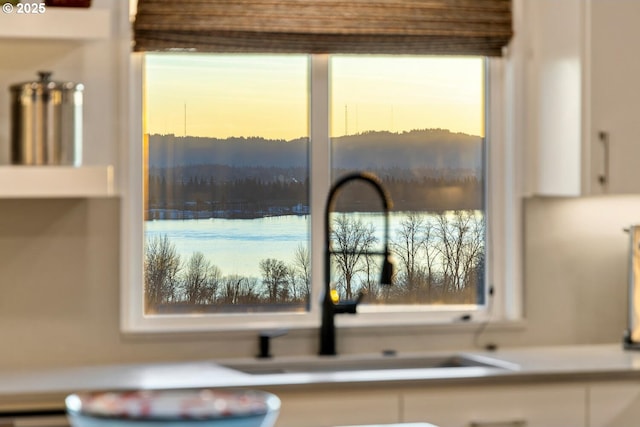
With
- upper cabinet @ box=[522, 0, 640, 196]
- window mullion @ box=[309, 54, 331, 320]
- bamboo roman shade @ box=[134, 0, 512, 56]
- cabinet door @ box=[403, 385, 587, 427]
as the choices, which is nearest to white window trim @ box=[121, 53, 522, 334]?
window mullion @ box=[309, 54, 331, 320]

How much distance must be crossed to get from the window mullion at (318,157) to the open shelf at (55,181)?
2.64ft

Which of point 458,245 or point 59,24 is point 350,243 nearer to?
point 458,245

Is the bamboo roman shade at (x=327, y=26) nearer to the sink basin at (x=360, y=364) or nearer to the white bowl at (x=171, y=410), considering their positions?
the sink basin at (x=360, y=364)

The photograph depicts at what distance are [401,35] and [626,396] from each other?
4.70 ft

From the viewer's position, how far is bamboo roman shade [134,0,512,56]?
3.65 meters

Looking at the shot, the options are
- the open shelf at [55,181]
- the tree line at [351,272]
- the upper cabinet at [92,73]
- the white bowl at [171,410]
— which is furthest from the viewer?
the tree line at [351,272]

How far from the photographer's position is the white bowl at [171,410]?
1.34 metres

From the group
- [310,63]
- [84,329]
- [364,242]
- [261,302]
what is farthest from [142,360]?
[310,63]

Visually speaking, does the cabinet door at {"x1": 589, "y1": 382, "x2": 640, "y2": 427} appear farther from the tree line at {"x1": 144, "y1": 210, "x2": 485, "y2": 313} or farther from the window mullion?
the window mullion

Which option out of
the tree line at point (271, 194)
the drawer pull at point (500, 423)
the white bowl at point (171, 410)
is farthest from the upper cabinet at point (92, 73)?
the white bowl at point (171, 410)

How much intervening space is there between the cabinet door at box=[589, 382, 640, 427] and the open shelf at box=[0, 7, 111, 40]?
189 centimetres

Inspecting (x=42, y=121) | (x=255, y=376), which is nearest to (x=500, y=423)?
(x=255, y=376)

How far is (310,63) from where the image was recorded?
3.87 metres

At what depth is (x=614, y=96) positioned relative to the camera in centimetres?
363
